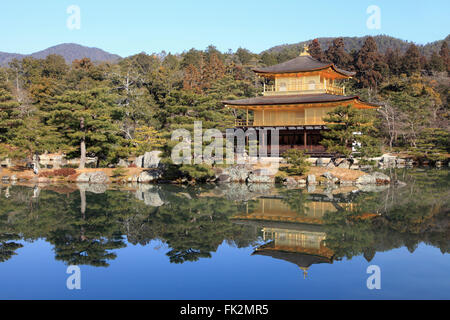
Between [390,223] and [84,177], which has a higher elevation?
[84,177]

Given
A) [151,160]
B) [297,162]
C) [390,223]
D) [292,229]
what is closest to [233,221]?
[292,229]

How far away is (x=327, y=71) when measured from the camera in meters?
29.9

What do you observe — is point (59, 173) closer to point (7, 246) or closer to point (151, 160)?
point (151, 160)

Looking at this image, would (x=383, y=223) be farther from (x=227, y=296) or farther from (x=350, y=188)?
(x=350, y=188)

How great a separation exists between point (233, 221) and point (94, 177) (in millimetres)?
12835

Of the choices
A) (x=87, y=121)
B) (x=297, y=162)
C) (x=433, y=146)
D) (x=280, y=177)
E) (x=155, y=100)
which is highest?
(x=155, y=100)

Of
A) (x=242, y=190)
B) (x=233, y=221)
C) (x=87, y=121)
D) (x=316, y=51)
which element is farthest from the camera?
(x=316, y=51)

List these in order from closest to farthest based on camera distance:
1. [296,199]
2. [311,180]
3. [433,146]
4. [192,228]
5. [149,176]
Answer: [192,228] → [296,199] → [311,180] → [149,176] → [433,146]

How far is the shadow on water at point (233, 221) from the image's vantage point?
31.4 ft

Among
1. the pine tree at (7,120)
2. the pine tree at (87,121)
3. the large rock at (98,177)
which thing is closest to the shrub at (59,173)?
the pine tree at (87,121)

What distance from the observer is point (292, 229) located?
452 inches

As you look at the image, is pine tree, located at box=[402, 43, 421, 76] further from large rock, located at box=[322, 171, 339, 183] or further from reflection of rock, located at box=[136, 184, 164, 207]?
reflection of rock, located at box=[136, 184, 164, 207]

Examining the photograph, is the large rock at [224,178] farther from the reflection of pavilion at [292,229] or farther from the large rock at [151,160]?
the reflection of pavilion at [292,229]

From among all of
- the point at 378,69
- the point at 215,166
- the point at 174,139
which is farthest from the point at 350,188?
the point at 378,69
